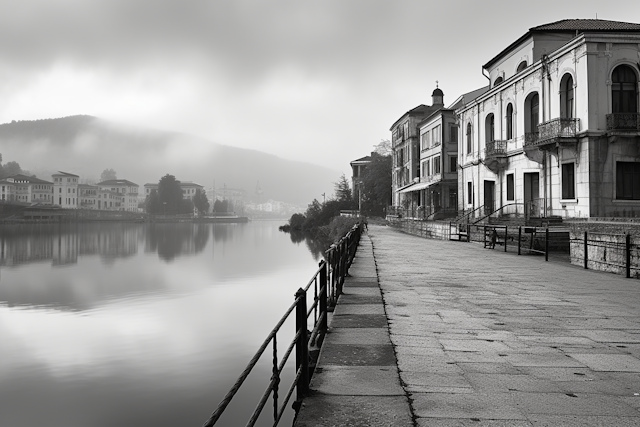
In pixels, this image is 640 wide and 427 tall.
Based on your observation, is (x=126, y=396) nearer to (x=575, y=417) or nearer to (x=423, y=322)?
(x=423, y=322)

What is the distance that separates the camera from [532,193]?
1069 inches

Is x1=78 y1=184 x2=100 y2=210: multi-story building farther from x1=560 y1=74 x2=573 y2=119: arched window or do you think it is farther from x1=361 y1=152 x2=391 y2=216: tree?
x1=560 y1=74 x2=573 y2=119: arched window

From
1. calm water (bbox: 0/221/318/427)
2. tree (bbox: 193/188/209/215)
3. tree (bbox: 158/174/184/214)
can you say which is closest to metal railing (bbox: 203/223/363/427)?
calm water (bbox: 0/221/318/427)

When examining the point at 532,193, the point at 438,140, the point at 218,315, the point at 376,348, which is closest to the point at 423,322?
the point at 376,348

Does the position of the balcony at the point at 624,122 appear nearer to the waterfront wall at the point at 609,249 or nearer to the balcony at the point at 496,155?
the waterfront wall at the point at 609,249

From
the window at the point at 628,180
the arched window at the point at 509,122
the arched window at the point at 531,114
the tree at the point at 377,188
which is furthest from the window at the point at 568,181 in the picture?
the tree at the point at 377,188

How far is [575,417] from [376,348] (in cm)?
226

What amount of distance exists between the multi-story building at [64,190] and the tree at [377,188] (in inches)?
4248

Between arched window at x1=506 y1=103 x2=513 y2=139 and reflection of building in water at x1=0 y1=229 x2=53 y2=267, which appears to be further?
reflection of building in water at x1=0 y1=229 x2=53 y2=267

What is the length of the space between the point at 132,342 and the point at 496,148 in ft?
76.3

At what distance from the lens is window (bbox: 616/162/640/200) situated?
69.3ft

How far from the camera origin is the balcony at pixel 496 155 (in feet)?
95.9

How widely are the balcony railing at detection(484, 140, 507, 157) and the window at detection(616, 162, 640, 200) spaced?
331 inches

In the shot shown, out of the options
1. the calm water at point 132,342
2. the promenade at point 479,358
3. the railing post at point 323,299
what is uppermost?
the railing post at point 323,299
